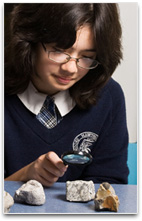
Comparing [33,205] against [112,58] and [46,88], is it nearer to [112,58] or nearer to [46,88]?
[46,88]

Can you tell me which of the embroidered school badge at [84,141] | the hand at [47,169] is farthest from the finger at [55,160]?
the embroidered school badge at [84,141]

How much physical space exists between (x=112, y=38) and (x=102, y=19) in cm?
7

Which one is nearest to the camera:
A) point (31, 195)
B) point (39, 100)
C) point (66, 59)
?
point (31, 195)

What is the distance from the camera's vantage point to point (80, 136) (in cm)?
142

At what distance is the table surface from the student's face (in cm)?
A: 34

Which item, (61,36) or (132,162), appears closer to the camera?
(61,36)

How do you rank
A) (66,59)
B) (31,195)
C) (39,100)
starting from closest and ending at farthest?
1. (31,195)
2. (66,59)
3. (39,100)

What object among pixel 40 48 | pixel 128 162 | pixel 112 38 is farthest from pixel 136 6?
pixel 128 162

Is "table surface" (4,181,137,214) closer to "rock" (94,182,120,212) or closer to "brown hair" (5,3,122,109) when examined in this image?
"rock" (94,182,120,212)

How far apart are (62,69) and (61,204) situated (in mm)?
437

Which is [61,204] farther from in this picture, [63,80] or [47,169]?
[63,80]

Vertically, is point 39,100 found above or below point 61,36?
below

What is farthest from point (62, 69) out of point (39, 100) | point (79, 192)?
point (79, 192)

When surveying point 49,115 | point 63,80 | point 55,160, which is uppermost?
point 63,80
